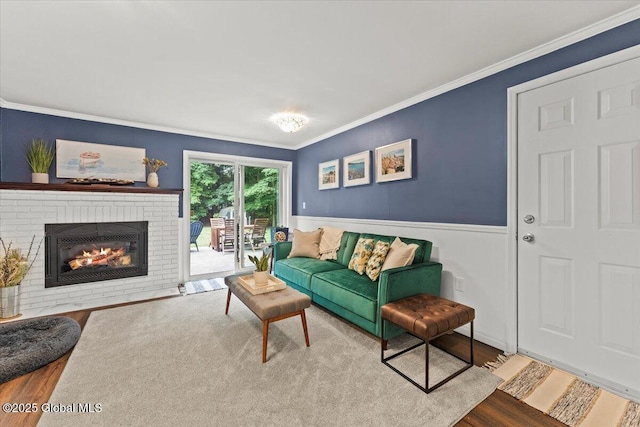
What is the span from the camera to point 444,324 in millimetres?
1995

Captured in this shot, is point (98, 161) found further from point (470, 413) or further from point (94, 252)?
point (470, 413)

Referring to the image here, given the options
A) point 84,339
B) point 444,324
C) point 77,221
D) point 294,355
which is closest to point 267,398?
point 294,355

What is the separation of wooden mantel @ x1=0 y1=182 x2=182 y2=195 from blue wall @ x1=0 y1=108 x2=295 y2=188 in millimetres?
339

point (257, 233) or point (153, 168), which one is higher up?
point (153, 168)

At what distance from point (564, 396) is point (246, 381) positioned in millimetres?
2149

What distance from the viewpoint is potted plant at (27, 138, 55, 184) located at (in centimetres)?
347

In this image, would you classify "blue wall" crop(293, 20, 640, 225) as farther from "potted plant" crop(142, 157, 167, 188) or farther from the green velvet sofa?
"potted plant" crop(142, 157, 167, 188)

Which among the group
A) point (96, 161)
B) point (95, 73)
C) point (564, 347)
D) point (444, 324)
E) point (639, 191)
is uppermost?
point (95, 73)

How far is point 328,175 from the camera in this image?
4.72m

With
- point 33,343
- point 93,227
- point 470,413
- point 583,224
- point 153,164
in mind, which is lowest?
point 470,413

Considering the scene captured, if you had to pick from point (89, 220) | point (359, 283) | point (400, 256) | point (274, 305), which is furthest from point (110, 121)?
point (400, 256)

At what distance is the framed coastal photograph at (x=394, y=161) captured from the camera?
3332 millimetres

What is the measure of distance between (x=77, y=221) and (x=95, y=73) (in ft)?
6.69

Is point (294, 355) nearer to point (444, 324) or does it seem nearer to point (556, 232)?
point (444, 324)
